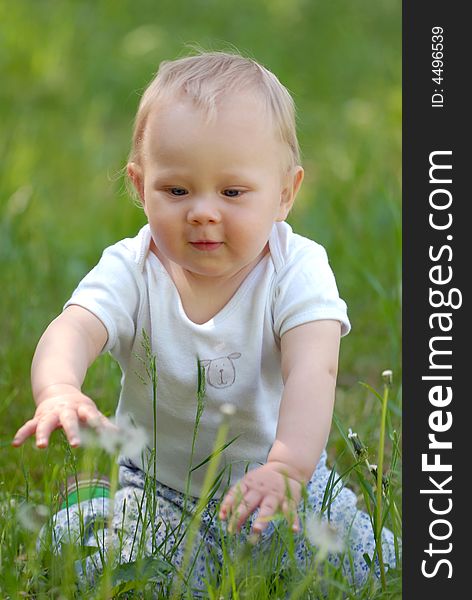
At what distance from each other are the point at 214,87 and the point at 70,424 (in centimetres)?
68

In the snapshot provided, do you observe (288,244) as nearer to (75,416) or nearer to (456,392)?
(456,392)

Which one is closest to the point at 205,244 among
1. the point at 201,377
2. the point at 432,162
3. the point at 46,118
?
the point at 201,377

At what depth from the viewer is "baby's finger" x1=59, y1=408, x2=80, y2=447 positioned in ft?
4.99

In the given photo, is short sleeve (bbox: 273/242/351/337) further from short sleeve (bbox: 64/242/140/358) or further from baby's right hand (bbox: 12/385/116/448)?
baby's right hand (bbox: 12/385/116/448)

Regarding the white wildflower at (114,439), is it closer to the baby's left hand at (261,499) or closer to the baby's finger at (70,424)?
the baby's finger at (70,424)

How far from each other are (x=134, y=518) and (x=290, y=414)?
0.40 m

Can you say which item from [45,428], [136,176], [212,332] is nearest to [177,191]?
[136,176]

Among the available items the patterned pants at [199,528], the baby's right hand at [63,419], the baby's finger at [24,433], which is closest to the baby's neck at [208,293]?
the patterned pants at [199,528]

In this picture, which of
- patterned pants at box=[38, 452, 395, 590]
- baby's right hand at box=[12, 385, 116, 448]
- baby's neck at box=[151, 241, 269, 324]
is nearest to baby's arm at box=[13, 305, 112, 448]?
baby's right hand at box=[12, 385, 116, 448]

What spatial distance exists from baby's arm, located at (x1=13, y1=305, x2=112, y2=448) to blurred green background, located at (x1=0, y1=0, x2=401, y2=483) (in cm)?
26

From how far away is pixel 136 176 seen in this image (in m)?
2.13

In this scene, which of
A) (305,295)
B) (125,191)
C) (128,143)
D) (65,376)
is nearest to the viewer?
(65,376)

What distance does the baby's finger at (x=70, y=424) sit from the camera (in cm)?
152

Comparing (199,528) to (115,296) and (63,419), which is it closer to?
(115,296)
